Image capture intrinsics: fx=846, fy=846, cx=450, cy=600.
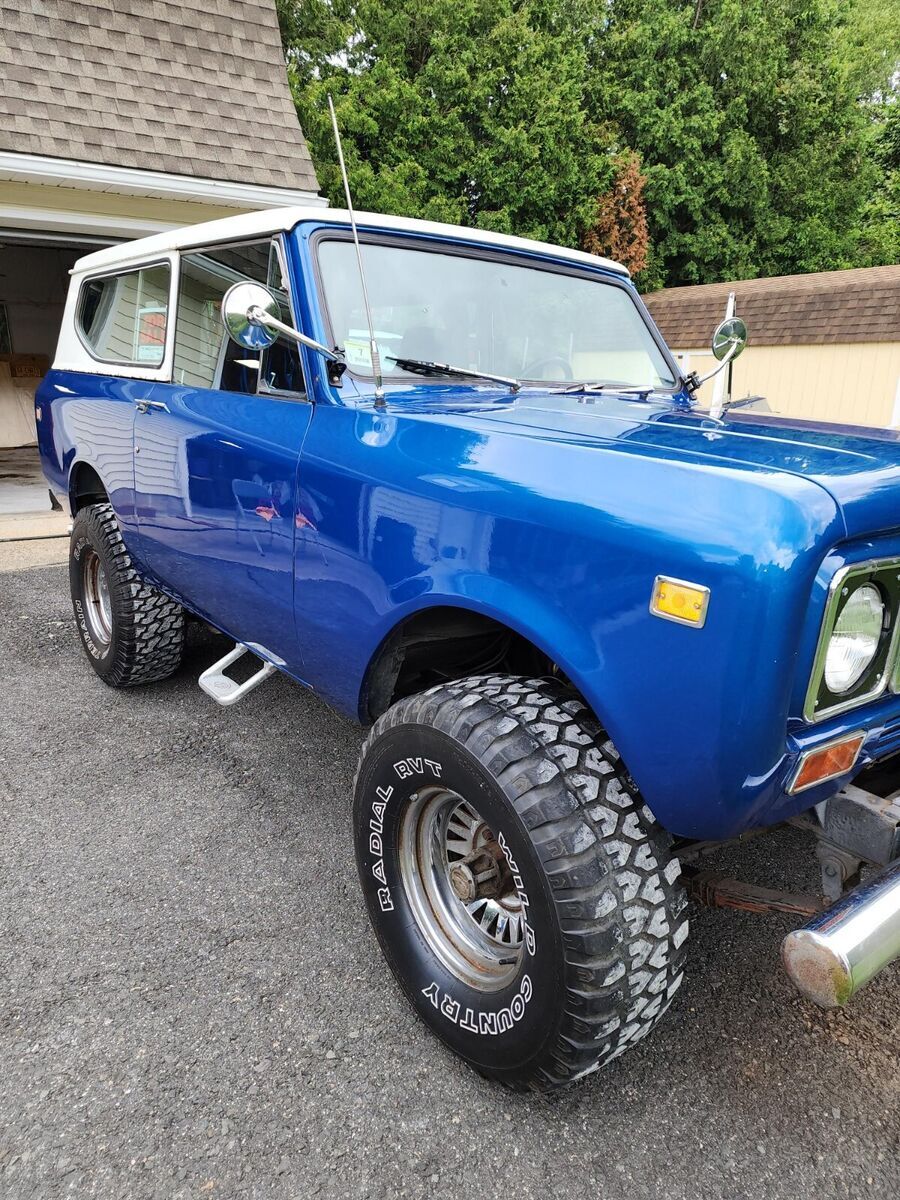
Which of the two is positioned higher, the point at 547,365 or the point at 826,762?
the point at 547,365

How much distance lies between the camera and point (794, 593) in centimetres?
139

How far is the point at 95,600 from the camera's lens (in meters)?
4.27

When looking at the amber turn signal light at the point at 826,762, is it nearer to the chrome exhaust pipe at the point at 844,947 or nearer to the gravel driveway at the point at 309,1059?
the chrome exhaust pipe at the point at 844,947

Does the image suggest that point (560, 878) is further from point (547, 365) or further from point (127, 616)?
point (127, 616)

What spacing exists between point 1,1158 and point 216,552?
1735 mm

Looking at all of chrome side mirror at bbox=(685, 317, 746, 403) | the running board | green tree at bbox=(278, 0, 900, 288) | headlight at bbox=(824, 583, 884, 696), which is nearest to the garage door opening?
green tree at bbox=(278, 0, 900, 288)

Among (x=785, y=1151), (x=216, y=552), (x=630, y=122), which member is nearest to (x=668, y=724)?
(x=785, y=1151)

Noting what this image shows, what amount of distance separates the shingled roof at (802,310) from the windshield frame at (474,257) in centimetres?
1109

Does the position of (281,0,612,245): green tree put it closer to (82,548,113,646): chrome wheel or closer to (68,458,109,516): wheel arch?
(68,458,109,516): wheel arch

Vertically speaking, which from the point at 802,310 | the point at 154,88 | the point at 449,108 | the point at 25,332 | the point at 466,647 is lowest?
the point at 466,647

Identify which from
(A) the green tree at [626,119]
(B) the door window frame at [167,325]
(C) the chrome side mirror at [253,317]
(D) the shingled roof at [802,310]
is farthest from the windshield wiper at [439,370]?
(A) the green tree at [626,119]

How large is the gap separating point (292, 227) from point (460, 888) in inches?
76.9

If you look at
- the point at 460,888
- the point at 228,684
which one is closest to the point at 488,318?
the point at 228,684

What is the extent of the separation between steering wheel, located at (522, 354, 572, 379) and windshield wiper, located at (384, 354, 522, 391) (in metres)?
0.26
